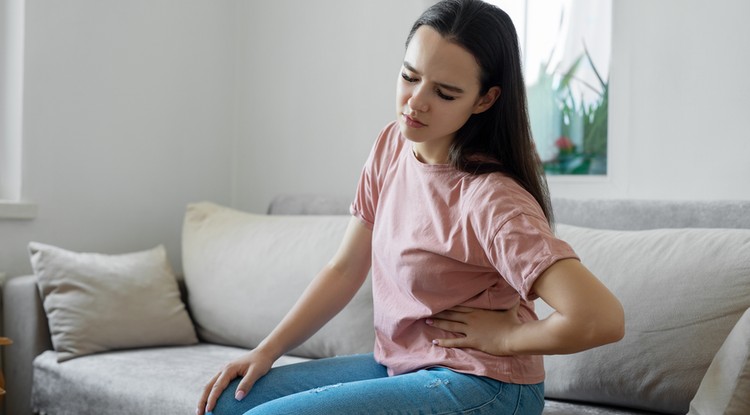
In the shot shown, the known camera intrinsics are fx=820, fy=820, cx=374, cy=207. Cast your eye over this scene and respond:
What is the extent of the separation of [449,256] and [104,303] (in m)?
1.42

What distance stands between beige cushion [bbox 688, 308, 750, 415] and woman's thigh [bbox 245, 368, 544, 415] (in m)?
0.35

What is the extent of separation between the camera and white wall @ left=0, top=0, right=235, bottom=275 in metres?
2.73

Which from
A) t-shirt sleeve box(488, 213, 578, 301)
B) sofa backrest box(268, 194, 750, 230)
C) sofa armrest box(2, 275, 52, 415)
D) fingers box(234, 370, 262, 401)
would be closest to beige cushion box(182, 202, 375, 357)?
Answer: sofa armrest box(2, 275, 52, 415)

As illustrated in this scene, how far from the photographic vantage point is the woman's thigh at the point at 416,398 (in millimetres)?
1233

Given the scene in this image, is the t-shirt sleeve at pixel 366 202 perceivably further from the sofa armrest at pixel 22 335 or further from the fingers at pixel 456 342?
the sofa armrest at pixel 22 335

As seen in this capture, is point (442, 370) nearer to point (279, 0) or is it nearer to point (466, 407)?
point (466, 407)

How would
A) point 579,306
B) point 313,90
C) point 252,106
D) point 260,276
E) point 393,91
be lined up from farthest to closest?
point 252,106 → point 313,90 → point 393,91 → point 260,276 → point 579,306

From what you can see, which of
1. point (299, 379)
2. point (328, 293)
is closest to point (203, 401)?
point (299, 379)

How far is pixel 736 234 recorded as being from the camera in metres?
1.73

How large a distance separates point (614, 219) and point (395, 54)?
1095 millimetres

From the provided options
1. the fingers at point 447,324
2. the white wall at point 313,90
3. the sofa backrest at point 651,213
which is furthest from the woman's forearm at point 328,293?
the white wall at point 313,90

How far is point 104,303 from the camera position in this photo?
7.88ft

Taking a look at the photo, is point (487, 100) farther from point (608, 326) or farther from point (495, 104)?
point (608, 326)

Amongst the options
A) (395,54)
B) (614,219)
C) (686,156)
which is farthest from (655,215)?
(395,54)
